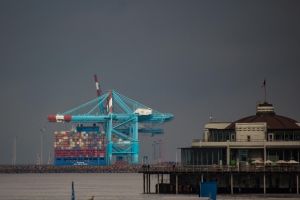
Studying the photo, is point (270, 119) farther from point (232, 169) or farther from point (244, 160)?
point (232, 169)

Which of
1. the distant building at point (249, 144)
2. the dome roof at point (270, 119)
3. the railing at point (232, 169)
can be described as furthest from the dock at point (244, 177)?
the dome roof at point (270, 119)

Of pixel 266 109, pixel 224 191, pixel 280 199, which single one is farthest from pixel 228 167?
pixel 266 109

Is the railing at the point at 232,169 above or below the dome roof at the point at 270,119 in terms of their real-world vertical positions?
below

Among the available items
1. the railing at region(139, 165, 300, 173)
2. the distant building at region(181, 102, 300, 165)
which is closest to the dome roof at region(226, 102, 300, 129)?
the distant building at region(181, 102, 300, 165)

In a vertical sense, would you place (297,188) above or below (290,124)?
below

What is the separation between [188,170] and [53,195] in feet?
67.9

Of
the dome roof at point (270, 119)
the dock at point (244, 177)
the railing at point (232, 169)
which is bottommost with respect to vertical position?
the dock at point (244, 177)

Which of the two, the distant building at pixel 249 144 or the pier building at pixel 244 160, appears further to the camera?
the distant building at pixel 249 144

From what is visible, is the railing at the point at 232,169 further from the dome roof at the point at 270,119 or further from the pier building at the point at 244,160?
the dome roof at the point at 270,119

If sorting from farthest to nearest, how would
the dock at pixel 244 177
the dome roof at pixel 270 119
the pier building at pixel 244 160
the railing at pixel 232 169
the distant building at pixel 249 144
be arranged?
1. the dome roof at pixel 270 119
2. the distant building at pixel 249 144
3. the pier building at pixel 244 160
4. the dock at pixel 244 177
5. the railing at pixel 232 169

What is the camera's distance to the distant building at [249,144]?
4291 inches

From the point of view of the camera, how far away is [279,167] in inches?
4053

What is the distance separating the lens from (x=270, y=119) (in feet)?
380

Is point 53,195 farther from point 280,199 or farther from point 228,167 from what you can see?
point 280,199
